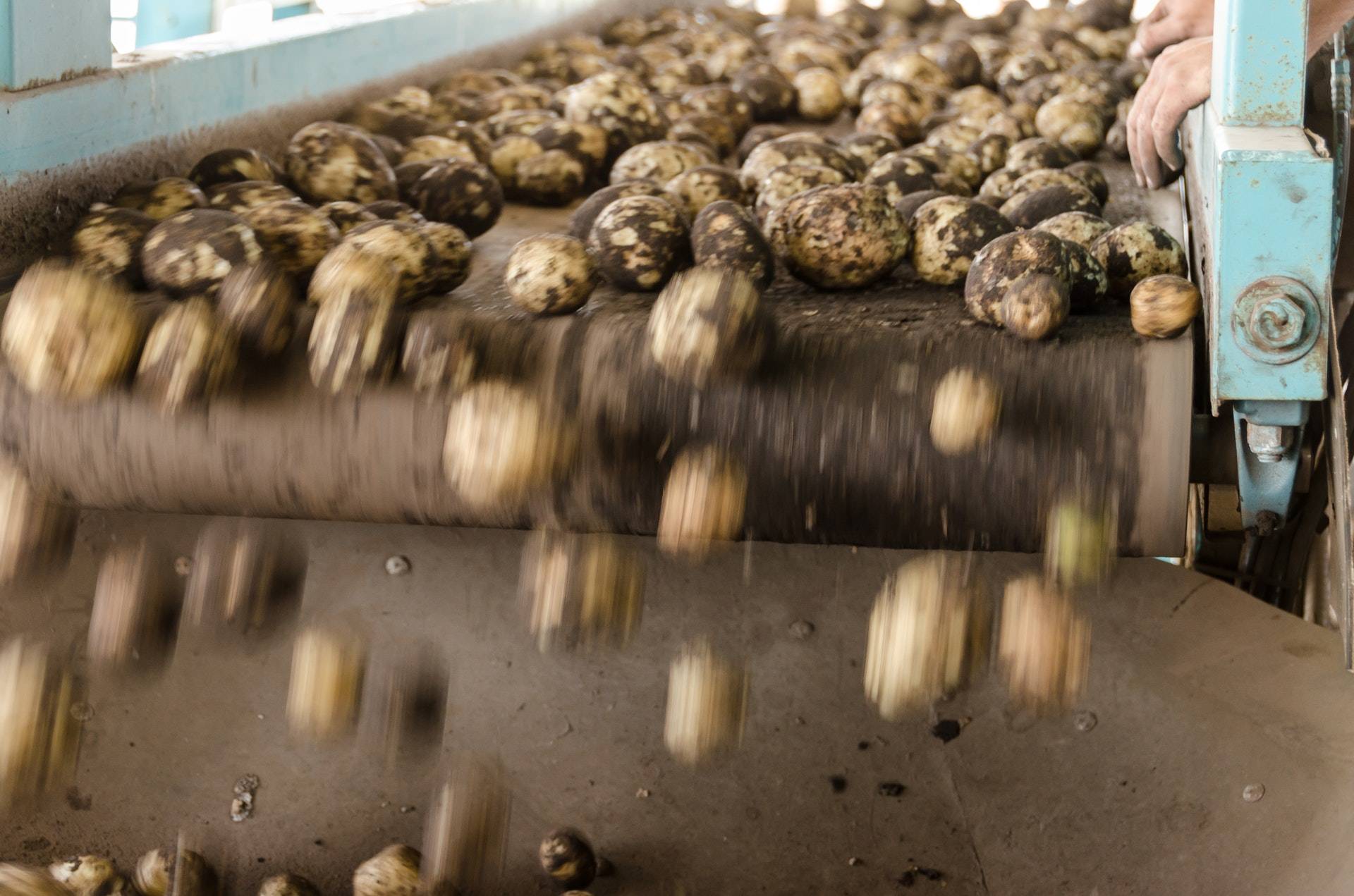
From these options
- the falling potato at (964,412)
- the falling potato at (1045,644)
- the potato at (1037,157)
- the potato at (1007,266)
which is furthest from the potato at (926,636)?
the potato at (1037,157)

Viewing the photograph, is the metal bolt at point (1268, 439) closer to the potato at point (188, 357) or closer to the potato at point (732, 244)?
the potato at point (732, 244)

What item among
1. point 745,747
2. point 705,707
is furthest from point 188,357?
point 745,747

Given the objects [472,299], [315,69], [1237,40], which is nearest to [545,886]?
[472,299]

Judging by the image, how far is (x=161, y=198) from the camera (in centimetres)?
193

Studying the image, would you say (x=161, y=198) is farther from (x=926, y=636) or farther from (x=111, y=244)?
(x=926, y=636)

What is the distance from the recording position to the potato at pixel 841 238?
1.70 m

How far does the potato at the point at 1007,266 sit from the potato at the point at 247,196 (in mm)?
1044

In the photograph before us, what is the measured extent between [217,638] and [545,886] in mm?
639

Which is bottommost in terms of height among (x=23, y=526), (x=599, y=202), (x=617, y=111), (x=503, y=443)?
(x=23, y=526)

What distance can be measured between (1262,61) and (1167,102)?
16.9 inches

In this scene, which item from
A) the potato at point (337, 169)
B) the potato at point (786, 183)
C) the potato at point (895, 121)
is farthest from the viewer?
the potato at point (895, 121)

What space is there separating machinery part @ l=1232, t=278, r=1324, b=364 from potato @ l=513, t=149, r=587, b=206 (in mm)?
1392

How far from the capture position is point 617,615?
1552mm

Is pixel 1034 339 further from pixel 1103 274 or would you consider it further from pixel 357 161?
pixel 357 161
